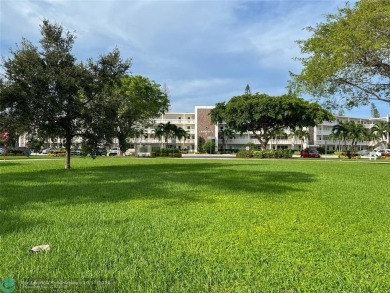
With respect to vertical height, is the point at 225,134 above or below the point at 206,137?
above

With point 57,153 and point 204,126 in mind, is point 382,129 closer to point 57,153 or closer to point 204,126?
point 204,126

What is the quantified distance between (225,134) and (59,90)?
69997 millimetres

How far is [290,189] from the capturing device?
10.1m

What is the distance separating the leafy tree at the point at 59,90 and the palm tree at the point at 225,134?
217ft

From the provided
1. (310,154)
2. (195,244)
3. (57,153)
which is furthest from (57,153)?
(195,244)

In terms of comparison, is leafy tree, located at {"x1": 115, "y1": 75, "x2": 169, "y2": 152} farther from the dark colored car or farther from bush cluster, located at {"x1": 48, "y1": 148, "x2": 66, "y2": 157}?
the dark colored car

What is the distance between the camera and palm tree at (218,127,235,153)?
84.4m

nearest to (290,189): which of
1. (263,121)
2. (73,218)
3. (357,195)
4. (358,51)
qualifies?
(357,195)

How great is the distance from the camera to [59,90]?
16.7 m

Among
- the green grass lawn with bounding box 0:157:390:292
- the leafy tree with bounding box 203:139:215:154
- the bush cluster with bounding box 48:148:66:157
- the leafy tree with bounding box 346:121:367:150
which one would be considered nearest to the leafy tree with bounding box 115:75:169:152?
the bush cluster with bounding box 48:148:66:157

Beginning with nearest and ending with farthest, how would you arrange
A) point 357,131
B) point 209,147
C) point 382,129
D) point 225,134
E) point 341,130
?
1. point 357,131
2. point 209,147
3. point 341,130
4. point 382,129
5. point 225,134

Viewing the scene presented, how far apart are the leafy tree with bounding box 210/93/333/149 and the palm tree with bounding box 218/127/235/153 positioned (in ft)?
122

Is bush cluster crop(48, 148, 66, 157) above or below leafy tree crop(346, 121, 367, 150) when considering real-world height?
below

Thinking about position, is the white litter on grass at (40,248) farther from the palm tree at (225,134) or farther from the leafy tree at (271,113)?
the palm tree at (225,134)
